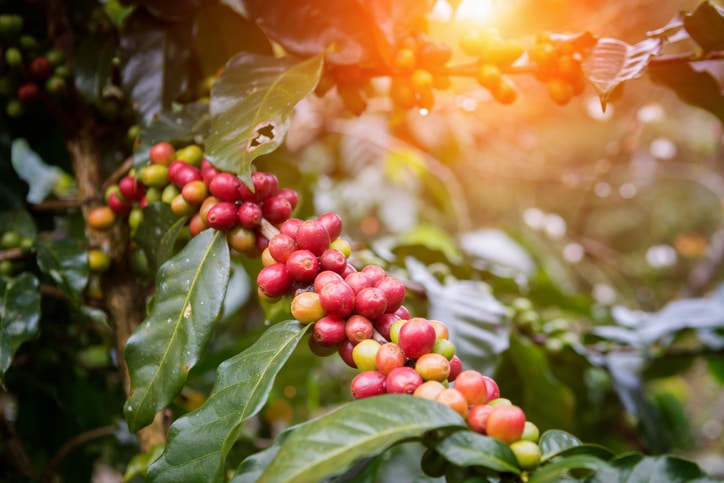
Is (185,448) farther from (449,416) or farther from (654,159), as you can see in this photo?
(654,159)

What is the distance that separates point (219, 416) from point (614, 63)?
1.90 feet

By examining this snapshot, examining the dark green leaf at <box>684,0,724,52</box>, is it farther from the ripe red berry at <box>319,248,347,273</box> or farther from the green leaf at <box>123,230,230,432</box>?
the green leaf at <box>123,230,230,432</box>

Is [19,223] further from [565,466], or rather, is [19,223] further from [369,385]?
[565,466]

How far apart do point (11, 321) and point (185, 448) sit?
0.34 m

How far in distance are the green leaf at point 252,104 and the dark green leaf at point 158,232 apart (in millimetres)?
112

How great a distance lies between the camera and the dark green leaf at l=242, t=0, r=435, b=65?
707 mm

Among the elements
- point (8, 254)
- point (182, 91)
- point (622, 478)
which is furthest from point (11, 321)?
point (622, 478)

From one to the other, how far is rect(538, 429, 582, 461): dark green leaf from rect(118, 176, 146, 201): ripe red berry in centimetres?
55

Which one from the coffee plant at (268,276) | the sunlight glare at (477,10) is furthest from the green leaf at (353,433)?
the sunlight glare at (477,10)

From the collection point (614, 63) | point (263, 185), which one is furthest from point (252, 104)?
point (614, 63)

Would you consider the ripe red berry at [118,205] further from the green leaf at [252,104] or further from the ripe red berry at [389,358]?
the ripe red berry at [389,358]

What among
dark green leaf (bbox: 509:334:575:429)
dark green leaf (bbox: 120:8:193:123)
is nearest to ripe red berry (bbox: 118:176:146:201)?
dark green leaf (bbox: 120:8:193:123)

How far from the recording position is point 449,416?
0.39 meters

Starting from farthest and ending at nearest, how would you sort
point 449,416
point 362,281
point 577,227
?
point 577,227
point 362,281
point 449,416
